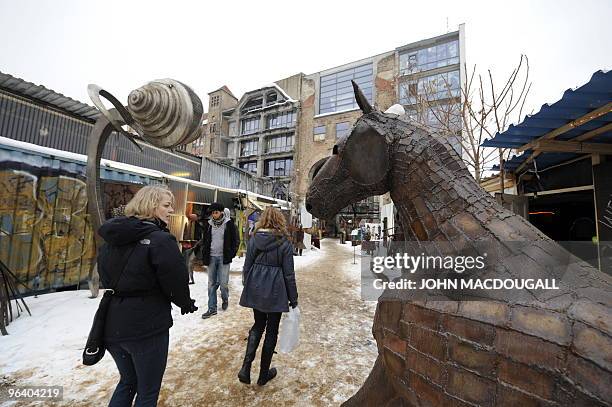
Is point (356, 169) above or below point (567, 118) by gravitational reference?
below

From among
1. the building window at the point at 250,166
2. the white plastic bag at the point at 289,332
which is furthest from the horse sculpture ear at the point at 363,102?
the building window at the point at 250,166

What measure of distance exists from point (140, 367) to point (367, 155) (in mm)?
1895

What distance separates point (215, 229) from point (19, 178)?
3.34 meters

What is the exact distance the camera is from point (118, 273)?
62.6 inches

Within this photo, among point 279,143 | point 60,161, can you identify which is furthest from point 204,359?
point 279,143

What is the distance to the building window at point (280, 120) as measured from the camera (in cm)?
3180

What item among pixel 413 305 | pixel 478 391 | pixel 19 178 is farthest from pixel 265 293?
pixel 19 178

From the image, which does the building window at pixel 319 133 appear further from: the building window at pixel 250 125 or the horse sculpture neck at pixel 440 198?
the horse sculpture neck at pixel 440 198

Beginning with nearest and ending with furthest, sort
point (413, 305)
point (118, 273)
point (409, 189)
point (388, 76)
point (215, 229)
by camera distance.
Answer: point (413, 305) → point (409, 189) → point (118, 273) → point (215, 229) → point (388, 76)

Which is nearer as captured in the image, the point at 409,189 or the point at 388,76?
the point at 409,189

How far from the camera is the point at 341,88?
93.4 feet

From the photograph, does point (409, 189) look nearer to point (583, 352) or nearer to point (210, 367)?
point (583, 352)

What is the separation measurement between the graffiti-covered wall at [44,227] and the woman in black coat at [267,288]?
14.7 feet

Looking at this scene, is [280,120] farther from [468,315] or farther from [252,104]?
[468,315]
